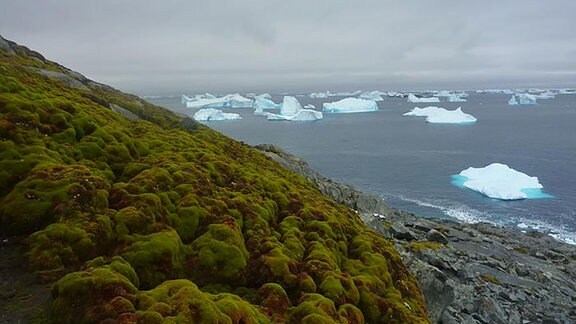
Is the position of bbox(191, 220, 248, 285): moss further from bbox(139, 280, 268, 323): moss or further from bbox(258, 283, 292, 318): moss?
bbox(139, 280, 268, 323): moss

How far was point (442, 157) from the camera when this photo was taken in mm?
99812

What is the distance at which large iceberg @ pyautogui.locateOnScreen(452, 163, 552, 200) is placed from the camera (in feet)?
223

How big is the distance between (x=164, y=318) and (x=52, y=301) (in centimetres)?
253

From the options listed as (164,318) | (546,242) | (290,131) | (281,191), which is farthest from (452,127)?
(164,318)

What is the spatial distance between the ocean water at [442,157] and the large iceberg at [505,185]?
1311 millimetres

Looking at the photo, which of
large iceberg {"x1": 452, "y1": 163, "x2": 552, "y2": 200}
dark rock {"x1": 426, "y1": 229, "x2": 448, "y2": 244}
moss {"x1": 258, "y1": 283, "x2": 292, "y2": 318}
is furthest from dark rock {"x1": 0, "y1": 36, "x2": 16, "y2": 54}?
large iceberg {"x1": 452, "y1": 163, "x2": 552, "y2": 200}

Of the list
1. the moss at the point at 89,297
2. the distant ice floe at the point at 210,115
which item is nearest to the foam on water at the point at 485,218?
the moss at the point at 89,297

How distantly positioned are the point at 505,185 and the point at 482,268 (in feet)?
135

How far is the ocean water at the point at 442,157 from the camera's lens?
6344 centimetres

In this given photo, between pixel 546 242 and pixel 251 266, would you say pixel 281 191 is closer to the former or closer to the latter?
pixel 251 266

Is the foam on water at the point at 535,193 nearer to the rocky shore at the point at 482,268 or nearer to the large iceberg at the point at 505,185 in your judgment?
the large iceberg at the point at 505,185

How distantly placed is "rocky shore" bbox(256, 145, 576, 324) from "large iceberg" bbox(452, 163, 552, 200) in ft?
59.2

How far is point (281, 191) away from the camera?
17.5 meters

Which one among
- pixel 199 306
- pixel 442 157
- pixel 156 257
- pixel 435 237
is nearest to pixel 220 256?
pixel 156 257
